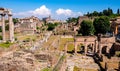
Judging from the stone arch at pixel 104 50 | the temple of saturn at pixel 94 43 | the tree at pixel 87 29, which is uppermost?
the tree at pixel 87 29

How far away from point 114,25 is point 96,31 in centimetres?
526

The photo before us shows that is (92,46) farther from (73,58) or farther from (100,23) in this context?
(100,23)

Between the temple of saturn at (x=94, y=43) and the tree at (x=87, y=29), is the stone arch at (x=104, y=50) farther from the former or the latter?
the tree at (x=87, y=29)

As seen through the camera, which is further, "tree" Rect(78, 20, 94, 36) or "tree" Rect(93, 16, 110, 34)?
"tree" Rect(93, 16, 110, 34)

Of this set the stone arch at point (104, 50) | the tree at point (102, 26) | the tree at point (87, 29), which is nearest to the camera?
the stone arch at point (104, 50)

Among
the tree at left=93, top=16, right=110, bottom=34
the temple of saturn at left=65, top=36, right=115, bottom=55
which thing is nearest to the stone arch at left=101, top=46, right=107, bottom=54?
the temple of saturn at left=65, top=36, right=115, bottom=55

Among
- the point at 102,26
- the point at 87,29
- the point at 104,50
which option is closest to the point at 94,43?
the point at 104,50

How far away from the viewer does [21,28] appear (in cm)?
8612

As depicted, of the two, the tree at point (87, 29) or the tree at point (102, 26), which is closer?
the tree at point (87, 29)

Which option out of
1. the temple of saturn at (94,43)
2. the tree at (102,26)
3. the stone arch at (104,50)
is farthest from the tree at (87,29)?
the stone arch at (104,50)

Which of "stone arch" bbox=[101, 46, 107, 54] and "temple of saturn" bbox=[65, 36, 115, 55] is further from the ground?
"temple of saturn" bbox=[65, 36, 115, 55]

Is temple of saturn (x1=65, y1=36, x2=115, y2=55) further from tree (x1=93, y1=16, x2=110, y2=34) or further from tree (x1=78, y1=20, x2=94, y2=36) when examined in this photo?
tree (x1=93, y1=16, x2=110, y2=34)

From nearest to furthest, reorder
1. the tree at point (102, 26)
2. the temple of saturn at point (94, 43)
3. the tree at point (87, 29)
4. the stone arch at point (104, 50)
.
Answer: the temple of saturn at point (94, 43) < the stone arch at point (104, 50) < the tree at point (87, 29) < the tree at point (102, 26)

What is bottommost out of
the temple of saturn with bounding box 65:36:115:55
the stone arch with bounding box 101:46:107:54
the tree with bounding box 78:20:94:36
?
the stone arch with bounding box 101:46:107:54
